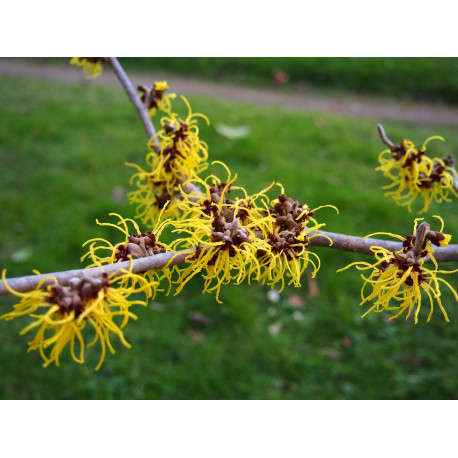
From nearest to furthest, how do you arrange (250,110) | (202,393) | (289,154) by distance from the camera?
(202,393)
(289,154)
(250,110)

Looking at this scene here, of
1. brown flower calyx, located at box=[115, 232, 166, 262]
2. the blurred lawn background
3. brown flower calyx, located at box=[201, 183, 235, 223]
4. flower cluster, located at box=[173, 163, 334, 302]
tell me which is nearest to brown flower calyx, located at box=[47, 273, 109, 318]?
brown flower calyx, located at box=[115, 232, 166, 262]

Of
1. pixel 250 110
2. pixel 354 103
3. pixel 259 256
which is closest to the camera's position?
pixel 259 256

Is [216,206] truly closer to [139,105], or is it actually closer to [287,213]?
[287,213]

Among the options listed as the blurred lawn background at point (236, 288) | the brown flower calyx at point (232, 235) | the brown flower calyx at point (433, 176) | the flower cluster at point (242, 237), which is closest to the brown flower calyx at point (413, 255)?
the flower cluster at point (242, 237)

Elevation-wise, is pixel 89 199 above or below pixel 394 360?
above

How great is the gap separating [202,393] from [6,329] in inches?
61.3

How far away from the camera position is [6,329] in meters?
3.29

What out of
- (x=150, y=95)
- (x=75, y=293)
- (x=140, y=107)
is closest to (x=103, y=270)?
(x=75, y=293)

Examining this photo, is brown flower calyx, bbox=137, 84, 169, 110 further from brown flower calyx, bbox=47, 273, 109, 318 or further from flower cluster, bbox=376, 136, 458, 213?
brown flower calyx, bbox=47, 273, 109, 318

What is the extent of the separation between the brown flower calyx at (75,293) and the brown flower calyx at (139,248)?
14 cm

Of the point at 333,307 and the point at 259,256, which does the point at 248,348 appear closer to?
the point at 333,307

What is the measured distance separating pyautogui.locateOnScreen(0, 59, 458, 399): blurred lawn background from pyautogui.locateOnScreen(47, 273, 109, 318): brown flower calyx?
217 cm

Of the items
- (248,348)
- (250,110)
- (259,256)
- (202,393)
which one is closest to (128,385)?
(202,393)

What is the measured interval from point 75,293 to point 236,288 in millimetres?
2629
